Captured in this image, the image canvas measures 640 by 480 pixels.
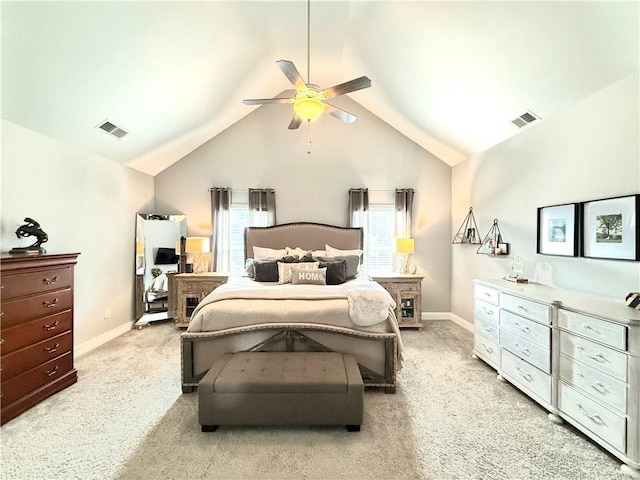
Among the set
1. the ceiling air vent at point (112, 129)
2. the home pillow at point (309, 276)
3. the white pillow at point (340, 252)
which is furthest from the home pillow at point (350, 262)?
the ceiling air vent at point (112, 129)

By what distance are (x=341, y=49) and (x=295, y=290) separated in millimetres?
3197

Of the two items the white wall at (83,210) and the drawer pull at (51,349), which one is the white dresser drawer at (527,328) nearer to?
the drawer pull at (51,349)

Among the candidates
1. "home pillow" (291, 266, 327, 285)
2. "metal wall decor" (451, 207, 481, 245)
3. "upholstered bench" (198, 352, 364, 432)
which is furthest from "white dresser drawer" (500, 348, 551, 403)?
"home pillow" (291, 266, 327, 285)

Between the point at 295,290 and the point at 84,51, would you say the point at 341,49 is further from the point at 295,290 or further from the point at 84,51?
the point at 295,290

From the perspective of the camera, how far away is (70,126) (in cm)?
339

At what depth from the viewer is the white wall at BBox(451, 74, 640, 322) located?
96.6 inches

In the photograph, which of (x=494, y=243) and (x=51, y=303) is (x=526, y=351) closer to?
(x=494, y=243)

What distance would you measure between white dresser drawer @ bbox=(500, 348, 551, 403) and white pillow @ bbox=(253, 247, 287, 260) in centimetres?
319

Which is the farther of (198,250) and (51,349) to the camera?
(198,250)

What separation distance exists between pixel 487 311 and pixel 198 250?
165 inches

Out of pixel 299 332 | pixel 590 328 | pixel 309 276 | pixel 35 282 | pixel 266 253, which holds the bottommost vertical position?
pixel 299 332

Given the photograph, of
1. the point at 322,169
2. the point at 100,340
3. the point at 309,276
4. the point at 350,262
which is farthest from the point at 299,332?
the point at 322,169

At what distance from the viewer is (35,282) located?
269 centimetres

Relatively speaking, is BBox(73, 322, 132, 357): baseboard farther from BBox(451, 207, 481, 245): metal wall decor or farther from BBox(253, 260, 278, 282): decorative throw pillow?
BBox(451, 207, 481, 245): metal wall decor
